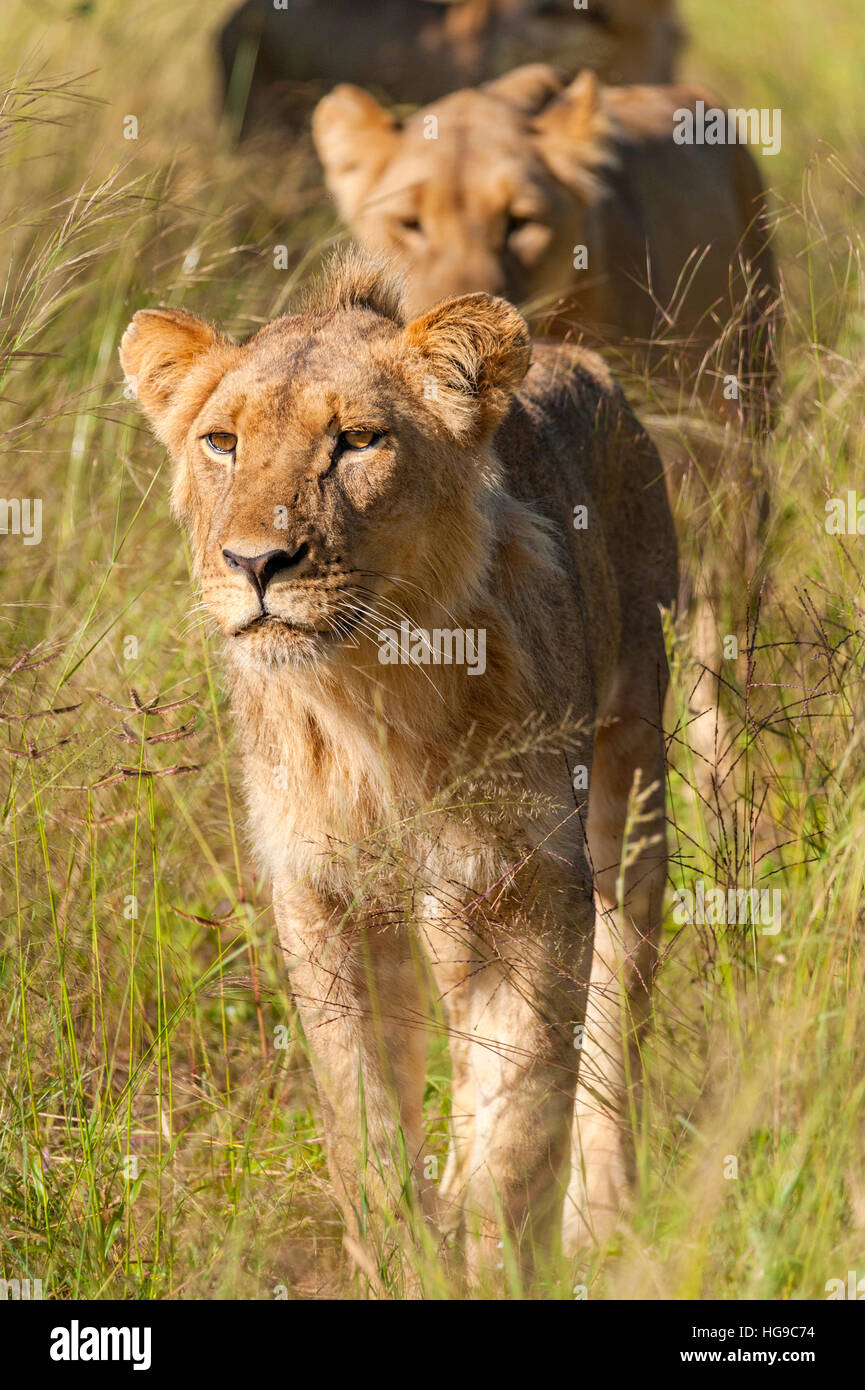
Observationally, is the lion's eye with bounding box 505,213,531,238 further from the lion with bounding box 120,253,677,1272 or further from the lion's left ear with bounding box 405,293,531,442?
the lion's left ear with bounding box 405,293,531,442

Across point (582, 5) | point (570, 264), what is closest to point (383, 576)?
point (570, 264)

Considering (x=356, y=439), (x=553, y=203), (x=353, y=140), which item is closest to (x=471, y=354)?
(x=356, y=439)

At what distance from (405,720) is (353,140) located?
487cm

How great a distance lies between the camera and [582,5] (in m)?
9.41

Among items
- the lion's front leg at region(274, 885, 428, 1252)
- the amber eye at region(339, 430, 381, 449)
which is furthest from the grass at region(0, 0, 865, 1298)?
the amber eye at region(339, 430, 381, 449)

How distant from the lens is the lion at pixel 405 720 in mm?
3412

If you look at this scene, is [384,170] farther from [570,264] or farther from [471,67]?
[471,67]

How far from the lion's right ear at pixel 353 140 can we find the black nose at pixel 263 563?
190 inches

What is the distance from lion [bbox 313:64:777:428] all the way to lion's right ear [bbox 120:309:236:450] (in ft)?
9.82

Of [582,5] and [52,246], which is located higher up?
[582,5]

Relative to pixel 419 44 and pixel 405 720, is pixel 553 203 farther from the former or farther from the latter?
pixel 405 720

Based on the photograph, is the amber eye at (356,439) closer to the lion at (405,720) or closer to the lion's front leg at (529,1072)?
the lion at (405,720)

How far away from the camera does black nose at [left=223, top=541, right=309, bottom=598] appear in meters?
3.17
